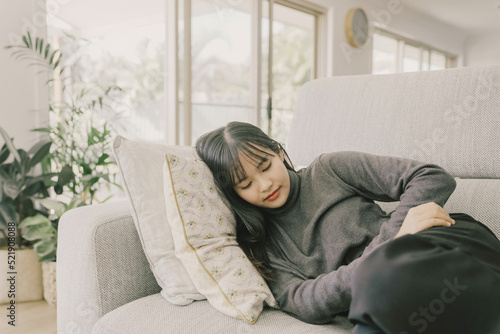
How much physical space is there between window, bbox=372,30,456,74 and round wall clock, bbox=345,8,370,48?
1.51ft

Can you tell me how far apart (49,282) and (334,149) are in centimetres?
141

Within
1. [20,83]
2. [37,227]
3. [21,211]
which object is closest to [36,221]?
[37,227]

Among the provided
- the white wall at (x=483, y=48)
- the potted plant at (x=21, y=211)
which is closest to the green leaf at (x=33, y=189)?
the potted plant at (x=21, y=211)

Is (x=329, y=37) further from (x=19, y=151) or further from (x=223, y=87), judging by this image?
(x=19, y=151)

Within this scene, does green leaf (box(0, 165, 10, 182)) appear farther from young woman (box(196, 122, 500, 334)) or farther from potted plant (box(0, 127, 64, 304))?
young woman (box(196, 122, 500, 334))

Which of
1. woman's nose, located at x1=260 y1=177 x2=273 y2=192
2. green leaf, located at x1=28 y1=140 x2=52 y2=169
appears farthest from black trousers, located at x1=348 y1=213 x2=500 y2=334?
green leaf, located at x1=28 y1=140 x2=52 y2=169

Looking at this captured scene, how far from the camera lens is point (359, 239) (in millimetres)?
992

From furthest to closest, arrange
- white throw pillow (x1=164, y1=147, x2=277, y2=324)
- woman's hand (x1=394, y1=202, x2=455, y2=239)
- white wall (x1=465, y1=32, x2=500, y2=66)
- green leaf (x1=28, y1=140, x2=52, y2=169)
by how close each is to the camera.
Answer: white wall (x1=465, y1=32, x2=500, y2=66) → green leaf (x1=28, y1=140, x2=52, y2=169) → white throw pillow (x1=164, y1=147, x2=277, y2=324) → woman's hand (x1=394, y1=202, x2=455, y2=239)

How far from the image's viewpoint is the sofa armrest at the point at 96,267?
0.99 metres

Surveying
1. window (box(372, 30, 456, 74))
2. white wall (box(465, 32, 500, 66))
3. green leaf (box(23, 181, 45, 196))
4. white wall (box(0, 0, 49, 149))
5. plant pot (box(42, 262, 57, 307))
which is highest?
white wall (box(465, 32, 500, 66))

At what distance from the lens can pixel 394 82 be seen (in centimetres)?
134

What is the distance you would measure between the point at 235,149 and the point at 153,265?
13.1 inches

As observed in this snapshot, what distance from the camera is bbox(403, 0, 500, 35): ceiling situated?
5641 millimetres

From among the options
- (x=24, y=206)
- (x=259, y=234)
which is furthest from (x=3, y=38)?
(x=259, y=234)
